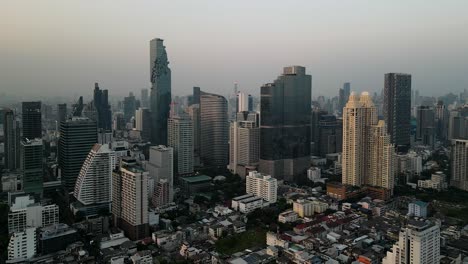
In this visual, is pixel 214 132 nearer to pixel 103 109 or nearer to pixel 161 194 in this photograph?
pixel 161 194

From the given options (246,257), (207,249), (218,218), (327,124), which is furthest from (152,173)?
(327,124)

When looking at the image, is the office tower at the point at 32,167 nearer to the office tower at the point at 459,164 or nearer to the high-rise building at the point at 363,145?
the high-rise building at the point at 363,145

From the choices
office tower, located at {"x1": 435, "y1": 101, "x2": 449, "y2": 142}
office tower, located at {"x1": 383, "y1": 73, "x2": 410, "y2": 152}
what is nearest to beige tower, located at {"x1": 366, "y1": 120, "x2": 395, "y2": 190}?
office tower, located at {"x1": 383, "y1": 73, "x2": 410, "y2": 152}

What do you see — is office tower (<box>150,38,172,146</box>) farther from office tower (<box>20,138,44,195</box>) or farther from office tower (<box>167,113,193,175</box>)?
office tower (<box>20,138,44,195</box>)

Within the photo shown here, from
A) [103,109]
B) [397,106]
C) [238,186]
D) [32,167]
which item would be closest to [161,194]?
[238,186]

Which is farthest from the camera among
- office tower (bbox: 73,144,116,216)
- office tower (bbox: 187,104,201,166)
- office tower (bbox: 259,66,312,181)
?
office tower (bbox: 187,104,201,166)

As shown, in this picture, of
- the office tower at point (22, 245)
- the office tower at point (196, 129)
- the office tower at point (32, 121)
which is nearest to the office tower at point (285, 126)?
the office tower at point (196, 129)
